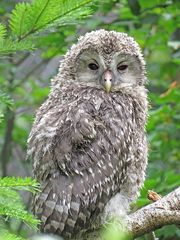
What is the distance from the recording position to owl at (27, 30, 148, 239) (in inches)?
140

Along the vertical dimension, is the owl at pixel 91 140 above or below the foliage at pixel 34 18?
below

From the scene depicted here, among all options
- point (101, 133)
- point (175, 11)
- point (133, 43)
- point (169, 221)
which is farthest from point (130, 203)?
point (175, 11)

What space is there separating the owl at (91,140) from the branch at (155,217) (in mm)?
425

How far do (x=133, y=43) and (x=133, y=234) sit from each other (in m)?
1.74

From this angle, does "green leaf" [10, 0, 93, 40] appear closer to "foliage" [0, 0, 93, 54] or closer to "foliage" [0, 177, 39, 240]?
"foliage" [0, 0, 93, 54]

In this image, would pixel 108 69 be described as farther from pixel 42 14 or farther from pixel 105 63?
pixel 42 14

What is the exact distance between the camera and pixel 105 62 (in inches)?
168

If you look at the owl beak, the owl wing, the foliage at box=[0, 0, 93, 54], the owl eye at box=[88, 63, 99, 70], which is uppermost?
the foliage at box=[0, 0, 93, 54]

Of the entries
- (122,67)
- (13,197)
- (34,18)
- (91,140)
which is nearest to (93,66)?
(122,67)

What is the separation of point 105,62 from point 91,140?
29.2 inches

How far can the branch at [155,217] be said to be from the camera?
3178 mm

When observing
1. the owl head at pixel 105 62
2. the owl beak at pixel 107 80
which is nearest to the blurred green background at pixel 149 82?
the owl head at pixel 105 62

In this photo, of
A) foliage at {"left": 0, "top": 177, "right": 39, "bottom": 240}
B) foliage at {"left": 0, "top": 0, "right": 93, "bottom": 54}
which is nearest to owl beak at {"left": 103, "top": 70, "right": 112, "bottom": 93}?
foliage at {"left": 0, "top": 0, "right": 93, "bottom": 54}

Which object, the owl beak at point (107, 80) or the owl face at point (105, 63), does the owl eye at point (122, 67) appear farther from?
the owl beak at point (107, 80)
